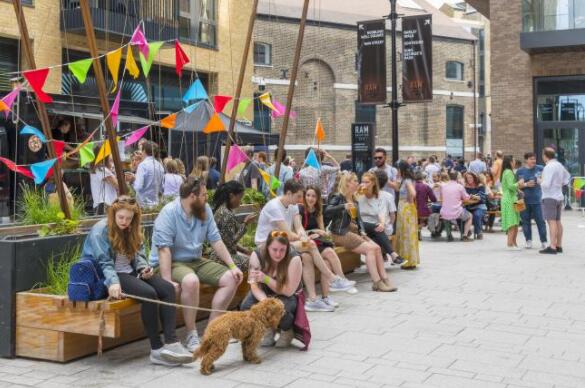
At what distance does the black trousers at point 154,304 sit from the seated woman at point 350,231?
3.66 metres

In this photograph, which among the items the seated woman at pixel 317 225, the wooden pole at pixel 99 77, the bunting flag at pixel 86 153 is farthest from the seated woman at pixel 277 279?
the bunting flag at pixel 86 153

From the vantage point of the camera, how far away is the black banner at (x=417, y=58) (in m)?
17.3

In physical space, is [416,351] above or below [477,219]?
below

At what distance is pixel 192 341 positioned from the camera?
598cm

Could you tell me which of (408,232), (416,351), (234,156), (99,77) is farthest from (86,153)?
(408,232)

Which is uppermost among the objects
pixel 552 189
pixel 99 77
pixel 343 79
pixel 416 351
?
pixel 343 79

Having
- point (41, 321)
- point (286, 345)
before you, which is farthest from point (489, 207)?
point (41, 321)

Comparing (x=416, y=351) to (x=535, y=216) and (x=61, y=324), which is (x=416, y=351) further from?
(x=535, y=216)

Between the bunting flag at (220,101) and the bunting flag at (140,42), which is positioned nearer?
the bunting flag at (140,42)

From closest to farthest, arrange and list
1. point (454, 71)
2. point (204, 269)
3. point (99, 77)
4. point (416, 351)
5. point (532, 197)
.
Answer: point (416, 351)
point (204, 269)
point (99, 77)
point (532, 197)
point (454, 71)

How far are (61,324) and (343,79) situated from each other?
3837 centimetres

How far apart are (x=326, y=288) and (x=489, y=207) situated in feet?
32.2

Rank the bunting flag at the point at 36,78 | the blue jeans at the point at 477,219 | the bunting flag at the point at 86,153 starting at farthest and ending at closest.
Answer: the blue jeans at the point at 477,219 < the bunting flag at the point at 86,153 < the bunting flag at the point at 36,78

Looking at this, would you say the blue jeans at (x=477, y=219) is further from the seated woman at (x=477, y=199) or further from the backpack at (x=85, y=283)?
the backpack at (x=85, y=283)
